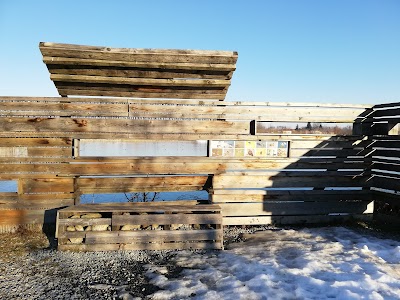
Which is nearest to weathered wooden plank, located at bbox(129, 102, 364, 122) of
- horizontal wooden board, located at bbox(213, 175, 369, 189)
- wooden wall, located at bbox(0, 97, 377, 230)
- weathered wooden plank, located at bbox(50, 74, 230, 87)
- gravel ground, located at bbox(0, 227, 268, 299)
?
wooden wall, located at bbox(0, 97, 377, 230)

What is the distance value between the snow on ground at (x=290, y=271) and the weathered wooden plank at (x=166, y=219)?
680 millimetres

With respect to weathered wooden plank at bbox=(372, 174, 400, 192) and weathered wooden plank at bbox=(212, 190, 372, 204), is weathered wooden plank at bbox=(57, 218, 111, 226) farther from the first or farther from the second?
weathered wooden plank at bbox=(372, 174, 400, 192)

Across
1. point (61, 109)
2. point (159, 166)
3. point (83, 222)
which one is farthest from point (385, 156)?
point (61, 109)

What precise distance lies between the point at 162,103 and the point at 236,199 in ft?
10.8

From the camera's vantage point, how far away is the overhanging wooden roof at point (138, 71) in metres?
6.27

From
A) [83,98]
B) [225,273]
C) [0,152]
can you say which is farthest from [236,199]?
[0,152]

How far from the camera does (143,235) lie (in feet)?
20.1

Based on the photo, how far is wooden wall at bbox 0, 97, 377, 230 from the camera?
7152 mm

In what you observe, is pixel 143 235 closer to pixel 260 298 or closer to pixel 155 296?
pixel 155 296

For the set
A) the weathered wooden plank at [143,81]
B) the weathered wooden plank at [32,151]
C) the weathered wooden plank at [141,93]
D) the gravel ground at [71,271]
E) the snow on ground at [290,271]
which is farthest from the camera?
the weathered wooden plank at [141,93]

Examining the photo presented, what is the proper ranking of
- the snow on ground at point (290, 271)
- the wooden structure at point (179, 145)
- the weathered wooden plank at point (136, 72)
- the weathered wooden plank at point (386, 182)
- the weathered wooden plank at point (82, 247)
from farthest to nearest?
the weathered wooden plank at point (386, 182) < the wooden structure at point (179, 145) < the weathered wooden plank at point (136, 72) < the weathered wooden plank at point (82, 247) < the snow on ground at point (290, 271)

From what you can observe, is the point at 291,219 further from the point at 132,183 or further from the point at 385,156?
the point at 132,183

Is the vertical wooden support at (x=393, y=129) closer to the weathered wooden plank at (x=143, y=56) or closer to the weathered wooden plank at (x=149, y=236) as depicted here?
the weathered wooden plank at (x=143, y=56)

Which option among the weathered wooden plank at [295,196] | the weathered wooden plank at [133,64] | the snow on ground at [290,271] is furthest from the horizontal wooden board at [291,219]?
the weathered wooden plank at [133,64]
